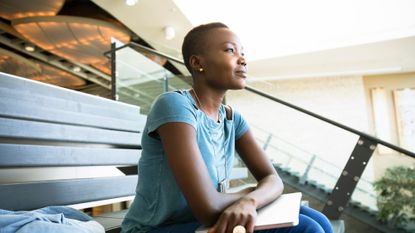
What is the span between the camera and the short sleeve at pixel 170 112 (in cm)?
102

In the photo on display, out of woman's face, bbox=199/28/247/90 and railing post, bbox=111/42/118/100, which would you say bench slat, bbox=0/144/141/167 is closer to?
woman's face, bbox=199/28/247/90

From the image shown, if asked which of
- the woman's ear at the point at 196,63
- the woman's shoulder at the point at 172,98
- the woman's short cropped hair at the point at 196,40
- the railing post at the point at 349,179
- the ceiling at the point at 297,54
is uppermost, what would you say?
the ceiling at the point at 297,54

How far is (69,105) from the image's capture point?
242 centimetres

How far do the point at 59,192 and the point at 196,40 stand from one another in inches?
39.0

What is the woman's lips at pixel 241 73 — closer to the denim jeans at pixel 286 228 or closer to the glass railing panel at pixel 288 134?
the denim jeans at pixel 286 228

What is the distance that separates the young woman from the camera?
952mm

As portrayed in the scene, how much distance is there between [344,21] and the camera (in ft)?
24.1

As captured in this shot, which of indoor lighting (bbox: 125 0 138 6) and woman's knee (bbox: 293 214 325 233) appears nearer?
woman's knee (bbox: 293 214 325 233)

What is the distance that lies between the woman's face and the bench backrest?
956 mm

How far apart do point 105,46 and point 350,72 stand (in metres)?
6.37

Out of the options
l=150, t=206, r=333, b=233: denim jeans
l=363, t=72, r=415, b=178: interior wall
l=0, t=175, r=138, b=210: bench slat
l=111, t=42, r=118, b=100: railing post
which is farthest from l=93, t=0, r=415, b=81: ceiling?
l=150, t=206, r=333, b=233: denim jeans

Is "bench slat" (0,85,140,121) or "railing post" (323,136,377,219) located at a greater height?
"bench slat" (0,85,140,121)

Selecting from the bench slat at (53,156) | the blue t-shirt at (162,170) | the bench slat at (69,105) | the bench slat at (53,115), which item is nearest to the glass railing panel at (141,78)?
the bench slat at (69,105)

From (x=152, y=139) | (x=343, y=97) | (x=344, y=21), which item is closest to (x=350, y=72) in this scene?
(x=343, y=97)
